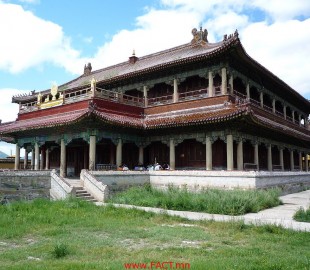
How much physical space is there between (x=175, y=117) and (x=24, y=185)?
9747 mm

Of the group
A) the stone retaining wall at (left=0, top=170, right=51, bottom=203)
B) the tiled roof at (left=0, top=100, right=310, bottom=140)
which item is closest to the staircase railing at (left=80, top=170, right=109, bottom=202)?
the stone retaining wall at (left=0, top=170, right=51, bottom=203)

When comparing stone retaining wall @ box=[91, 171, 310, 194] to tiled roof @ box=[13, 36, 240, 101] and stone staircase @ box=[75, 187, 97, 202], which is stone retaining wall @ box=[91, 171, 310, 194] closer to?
stone staircase @ box=[75, 187, 97, 202]

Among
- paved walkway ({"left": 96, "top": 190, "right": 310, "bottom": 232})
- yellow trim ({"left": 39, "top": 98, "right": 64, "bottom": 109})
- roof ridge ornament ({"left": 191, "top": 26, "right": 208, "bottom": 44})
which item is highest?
roof ridge ornament ({"left": 191, "top": 26, "right": 208, "bottom": 44})

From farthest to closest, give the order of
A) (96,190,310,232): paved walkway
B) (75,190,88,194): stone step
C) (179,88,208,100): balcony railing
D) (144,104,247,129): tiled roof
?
(179,88,208,100): balcony railing, (144,104,247,129): tiled roof, (75,190,88,194): stone step, (96,190,310,232): paved walkway

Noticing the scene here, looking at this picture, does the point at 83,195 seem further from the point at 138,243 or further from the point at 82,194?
the point at 138,243

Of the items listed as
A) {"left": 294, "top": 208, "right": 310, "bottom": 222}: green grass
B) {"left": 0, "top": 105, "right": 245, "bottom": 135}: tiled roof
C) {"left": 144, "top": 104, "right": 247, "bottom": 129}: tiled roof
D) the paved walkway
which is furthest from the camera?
{"left": 0, "top": 105, "right": 245, "bottom": 135}: tiled roof

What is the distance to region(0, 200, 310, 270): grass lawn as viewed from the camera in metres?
6.70

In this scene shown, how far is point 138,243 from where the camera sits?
866 centimetres

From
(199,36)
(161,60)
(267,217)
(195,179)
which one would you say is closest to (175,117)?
(195,179)

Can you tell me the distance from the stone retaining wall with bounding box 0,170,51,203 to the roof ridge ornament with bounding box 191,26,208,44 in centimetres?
1449

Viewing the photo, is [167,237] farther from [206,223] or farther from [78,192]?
[78,192]

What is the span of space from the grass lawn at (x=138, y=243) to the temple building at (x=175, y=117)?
8479 mm

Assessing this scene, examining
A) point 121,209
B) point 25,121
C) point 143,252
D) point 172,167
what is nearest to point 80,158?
point 25,121

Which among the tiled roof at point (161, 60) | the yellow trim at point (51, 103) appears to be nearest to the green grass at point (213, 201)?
the tiled roof at point (161, 60)
